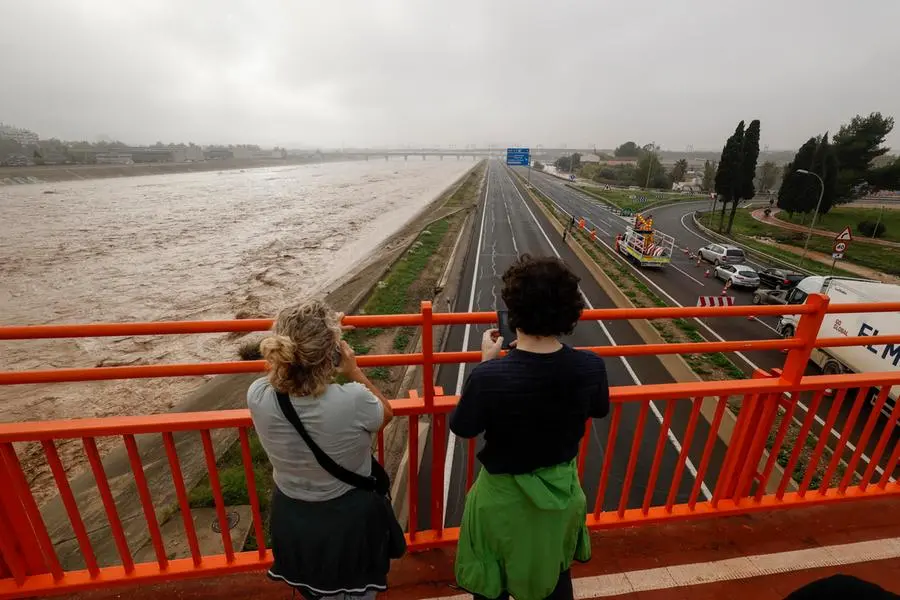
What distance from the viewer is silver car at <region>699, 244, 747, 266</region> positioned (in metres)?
23.1

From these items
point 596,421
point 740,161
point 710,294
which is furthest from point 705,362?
point 740,161

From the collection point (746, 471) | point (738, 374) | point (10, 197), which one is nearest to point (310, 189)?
point (10, 197)

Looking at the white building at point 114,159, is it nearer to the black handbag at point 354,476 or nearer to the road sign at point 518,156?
the road sign at point 518,156

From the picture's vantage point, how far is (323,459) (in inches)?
63.4

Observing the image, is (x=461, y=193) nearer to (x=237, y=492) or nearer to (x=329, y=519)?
(x=237, y=492)

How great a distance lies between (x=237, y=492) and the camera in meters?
6.84

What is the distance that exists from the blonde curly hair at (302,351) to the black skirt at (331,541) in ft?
1.90

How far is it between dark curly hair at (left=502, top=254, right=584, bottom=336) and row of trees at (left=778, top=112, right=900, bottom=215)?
150ft

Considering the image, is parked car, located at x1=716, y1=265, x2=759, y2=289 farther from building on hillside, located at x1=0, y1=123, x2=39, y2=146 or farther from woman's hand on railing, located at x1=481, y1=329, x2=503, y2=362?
building on hillside, located at x1=0, y1=123, x2=39, y2=146

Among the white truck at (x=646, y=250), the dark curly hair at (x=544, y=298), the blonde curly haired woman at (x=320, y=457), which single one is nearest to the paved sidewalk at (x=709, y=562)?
the blonde curly haired woman at (x=320, y=457)

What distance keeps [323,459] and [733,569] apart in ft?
8.87

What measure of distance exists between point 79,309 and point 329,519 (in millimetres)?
24562

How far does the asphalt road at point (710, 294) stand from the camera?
9.22 meters

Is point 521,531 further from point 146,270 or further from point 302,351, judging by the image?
point 146,270
